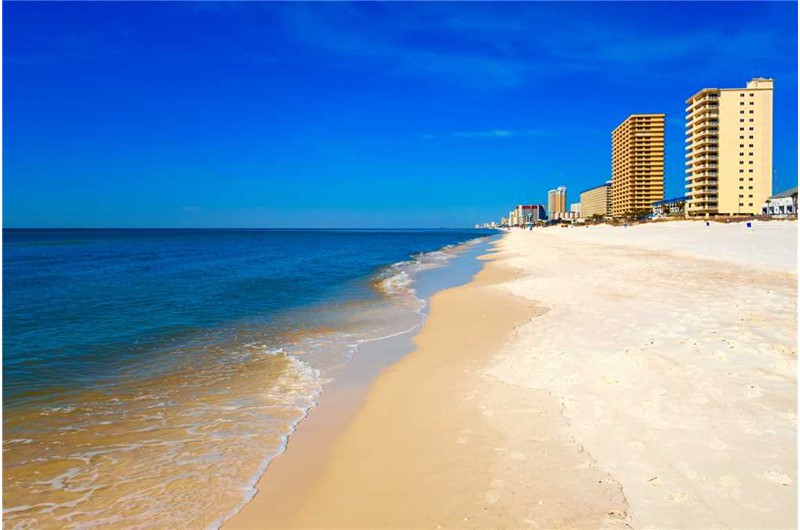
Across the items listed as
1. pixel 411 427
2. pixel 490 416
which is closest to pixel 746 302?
pixel 490 416

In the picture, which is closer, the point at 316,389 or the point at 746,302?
Result: the point at 316,389

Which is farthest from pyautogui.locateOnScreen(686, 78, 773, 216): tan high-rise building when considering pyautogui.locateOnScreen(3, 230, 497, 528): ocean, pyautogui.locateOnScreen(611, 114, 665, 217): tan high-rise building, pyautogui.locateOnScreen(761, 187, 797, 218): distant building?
pyautogui.locateOnScreen(3, 230, 497, 528): ocean

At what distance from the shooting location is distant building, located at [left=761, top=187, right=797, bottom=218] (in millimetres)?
77406

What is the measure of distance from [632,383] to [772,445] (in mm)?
2086

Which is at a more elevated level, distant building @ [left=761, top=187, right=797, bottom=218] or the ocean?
distant building @ [left=761, top=187, right=797, bottom=218]

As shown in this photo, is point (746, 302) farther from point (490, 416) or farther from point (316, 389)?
point (316, 389)

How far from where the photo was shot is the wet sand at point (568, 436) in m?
4.30

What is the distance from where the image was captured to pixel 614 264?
A: 2492 cm

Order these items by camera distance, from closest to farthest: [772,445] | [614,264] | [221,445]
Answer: [772,445] → [221,445] → [614,264]

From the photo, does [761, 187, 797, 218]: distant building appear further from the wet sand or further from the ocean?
the wet sand

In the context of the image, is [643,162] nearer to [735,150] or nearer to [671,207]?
[671,207]

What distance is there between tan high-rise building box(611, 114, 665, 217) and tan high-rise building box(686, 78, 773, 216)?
4836 cm

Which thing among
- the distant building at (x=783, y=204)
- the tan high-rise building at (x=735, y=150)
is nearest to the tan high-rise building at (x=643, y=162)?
the tan high-rise building at (x=735, y=150)

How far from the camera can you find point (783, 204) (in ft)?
262
